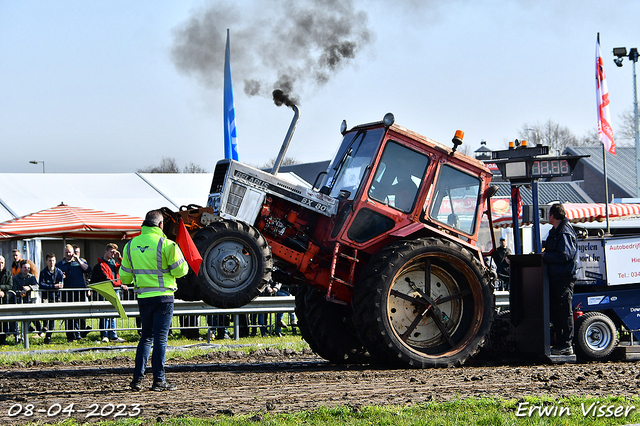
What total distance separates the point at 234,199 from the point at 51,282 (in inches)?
309

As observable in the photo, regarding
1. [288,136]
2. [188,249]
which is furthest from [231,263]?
[288,136]

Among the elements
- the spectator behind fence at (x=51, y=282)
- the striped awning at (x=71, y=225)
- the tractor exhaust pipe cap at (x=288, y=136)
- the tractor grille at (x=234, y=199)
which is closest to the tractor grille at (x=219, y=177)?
the tractor grille at (x=234, y=199)

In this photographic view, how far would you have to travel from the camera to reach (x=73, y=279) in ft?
50.0

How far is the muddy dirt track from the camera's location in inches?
262

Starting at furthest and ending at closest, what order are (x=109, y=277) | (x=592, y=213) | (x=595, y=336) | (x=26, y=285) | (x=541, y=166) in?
(x=592, y=213), (x=26, y=285), (x=109, y=277), (x=541, y=166), (x=595, y=336)

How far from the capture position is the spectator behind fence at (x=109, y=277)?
1429 cm

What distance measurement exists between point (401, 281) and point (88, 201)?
14437 millimetres

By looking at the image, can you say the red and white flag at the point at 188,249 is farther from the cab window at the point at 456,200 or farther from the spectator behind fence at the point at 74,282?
the spectator behind fence at the point at 74,282

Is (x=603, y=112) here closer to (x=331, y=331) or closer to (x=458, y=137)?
(x=458, y=137)

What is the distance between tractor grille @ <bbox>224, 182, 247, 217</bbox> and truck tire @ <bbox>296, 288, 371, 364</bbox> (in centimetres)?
207

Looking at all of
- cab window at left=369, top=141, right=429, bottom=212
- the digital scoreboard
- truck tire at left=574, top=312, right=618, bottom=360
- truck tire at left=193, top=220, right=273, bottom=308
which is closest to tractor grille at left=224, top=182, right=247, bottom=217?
truck tire at left=193, top=220, right=273, bottom=308

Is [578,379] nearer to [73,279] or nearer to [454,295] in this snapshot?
[454,295]

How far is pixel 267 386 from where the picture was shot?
8.05m

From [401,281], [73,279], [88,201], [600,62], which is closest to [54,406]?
[401,281]
